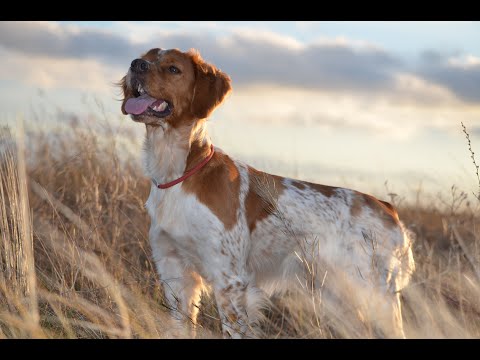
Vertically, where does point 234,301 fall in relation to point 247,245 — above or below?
below

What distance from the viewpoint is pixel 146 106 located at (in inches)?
174

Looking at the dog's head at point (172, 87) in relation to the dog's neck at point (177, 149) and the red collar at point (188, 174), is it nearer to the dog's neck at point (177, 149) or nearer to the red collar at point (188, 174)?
the dog's neck at point (177, 149)

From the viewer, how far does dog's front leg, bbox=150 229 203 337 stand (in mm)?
4605

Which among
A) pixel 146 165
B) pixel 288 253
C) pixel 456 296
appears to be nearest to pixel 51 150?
pixel 146 165

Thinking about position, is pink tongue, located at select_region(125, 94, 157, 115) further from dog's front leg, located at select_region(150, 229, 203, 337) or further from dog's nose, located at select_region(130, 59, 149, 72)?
dog's front leg, located at select_region(150, 229, 203, 337)

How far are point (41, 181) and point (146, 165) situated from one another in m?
3.05

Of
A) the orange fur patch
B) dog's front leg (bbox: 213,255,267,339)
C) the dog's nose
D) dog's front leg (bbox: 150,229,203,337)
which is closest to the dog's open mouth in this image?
the dog's nose

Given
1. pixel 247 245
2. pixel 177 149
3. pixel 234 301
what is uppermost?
pixel 177 149

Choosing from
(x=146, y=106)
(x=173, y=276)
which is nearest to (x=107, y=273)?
(x=173, y=276)

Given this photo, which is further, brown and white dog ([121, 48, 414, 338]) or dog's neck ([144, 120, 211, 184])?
dog's neck ([144, 120, 211, 184])

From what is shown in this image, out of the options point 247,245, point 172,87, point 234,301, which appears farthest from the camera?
point 247,245

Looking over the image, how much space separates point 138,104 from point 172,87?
0.27 meters

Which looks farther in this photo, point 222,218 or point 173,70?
point 173,70

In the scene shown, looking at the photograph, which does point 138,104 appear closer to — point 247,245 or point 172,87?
point 172,87
